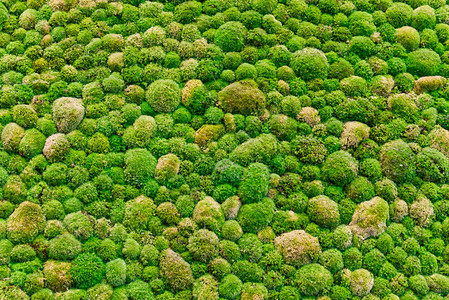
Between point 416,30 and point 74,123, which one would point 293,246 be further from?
point 416,30

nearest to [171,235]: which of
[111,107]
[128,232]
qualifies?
[128,232]

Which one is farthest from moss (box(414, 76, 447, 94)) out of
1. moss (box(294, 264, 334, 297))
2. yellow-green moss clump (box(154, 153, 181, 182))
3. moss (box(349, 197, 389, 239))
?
yellow-green moss clump (box(154, 153, 181, 182))

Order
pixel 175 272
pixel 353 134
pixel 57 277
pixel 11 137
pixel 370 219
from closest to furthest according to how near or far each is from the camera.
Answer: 1. pixel 57 277
2. pixel 175 272
3. pixel 370 219
4. pixel 11 137
5. pixel 353 134

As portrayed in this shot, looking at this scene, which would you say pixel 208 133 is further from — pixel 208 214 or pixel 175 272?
pixel 175 272

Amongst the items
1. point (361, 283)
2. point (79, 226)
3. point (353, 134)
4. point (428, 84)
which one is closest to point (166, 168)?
point (79, 226)

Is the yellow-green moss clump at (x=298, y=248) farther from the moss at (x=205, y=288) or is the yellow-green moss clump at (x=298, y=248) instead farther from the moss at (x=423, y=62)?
the moss at (x=423, y=62)

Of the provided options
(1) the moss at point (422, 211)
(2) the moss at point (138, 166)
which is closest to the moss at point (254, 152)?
(2) the moss at point (138, 166)

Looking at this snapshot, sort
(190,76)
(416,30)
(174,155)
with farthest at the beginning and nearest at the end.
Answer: (416,30), (190,76), (174,155)
